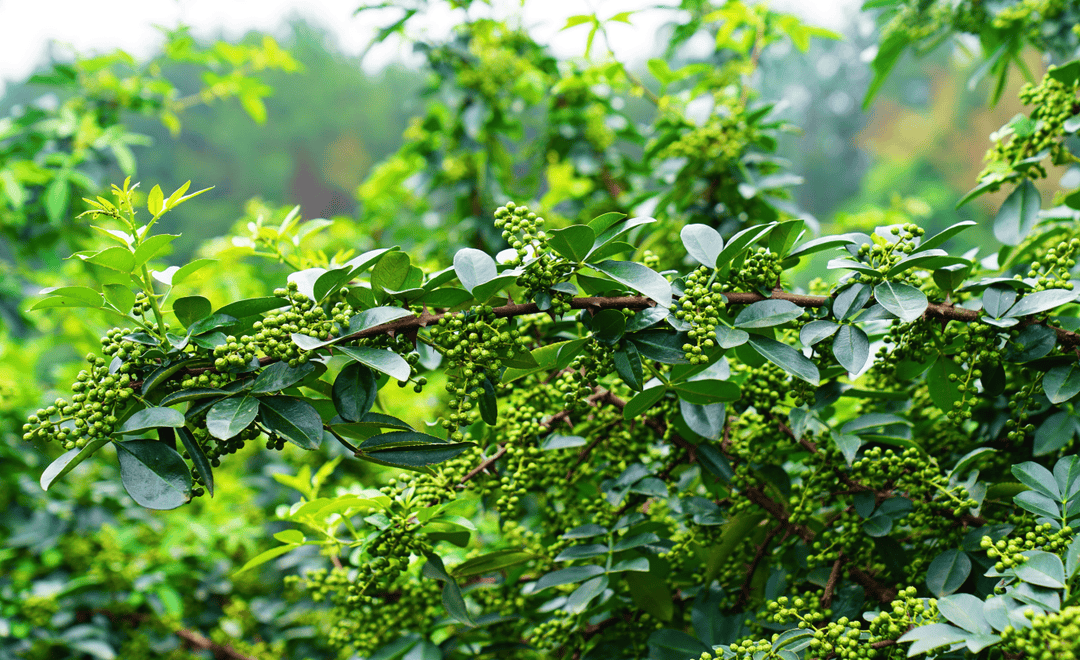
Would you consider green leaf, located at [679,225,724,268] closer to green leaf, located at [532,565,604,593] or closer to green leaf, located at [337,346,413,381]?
green leaf, located at [337,346,413,381]

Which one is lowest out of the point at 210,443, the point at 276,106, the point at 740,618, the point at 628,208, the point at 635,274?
the point at 740,618

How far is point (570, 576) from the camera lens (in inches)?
41.5

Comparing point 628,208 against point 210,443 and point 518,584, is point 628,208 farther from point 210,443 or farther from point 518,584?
point 210,443

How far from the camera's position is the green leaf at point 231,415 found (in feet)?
2.34

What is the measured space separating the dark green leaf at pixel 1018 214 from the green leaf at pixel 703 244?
602 mm

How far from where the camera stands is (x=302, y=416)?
782mm

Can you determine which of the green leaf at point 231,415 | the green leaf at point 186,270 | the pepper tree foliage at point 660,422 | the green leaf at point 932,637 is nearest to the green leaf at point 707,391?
the pepper tree foliage at point 660,422

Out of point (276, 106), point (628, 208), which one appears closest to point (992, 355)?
point (628, 208)

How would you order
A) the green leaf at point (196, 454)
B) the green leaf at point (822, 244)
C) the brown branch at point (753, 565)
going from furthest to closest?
the brown branch at point (753, 565)
the green leaf at point (822, 244)
the green leaf at point (196, 454)

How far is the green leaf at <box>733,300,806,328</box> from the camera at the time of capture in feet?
2.72

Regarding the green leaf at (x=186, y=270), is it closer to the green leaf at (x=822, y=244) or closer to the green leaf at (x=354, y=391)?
the green leaf at (x=354, y=391)

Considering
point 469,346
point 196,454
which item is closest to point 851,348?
point 469,346

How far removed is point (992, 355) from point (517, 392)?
660 mm

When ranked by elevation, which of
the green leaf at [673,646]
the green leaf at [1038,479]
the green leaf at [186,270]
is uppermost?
the green leaf at [186,270]
